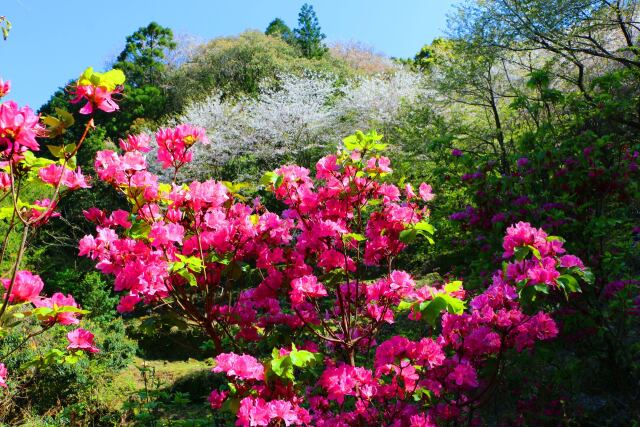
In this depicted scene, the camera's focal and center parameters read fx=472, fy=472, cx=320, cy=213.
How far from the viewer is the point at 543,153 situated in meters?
3.48

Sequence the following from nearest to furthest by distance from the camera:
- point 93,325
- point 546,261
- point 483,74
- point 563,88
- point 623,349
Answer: point 546,261
point 623,349
point 93,325
point 483,74
point 563,88

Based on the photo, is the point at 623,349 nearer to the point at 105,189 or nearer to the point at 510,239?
the point at 510,239

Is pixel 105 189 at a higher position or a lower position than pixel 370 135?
higher

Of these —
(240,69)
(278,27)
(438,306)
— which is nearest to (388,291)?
(438,306)

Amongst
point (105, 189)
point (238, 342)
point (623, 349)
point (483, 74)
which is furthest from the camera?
point (105, 189)

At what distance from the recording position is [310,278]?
207 cm

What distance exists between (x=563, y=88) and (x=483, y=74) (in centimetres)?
246

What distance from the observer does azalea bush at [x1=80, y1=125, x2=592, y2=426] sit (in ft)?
5.98

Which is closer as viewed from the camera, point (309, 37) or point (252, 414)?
point (252, 414)

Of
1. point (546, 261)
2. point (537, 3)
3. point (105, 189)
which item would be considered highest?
point (537, 3)

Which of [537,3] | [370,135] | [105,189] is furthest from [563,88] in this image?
[105,189]

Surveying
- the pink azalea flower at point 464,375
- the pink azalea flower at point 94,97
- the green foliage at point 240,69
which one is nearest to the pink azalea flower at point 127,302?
the pink azalea flower at point 94,97

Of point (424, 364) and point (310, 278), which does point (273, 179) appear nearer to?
point (310, 278)

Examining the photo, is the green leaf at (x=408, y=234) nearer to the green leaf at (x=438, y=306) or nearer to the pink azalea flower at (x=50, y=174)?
the green leaf at (x=438, y=306)
